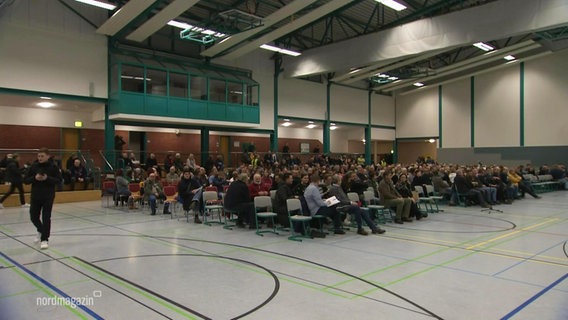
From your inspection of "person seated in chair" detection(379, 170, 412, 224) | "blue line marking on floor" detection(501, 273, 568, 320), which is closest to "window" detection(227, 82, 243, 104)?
"person seated in chair" detection(379, 170, 412, 224)

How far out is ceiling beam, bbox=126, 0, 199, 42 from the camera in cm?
1455

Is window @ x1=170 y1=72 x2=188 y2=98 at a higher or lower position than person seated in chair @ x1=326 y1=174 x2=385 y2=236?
higher

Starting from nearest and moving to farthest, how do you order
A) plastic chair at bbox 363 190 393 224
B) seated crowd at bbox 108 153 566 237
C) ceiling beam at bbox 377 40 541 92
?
1. seated crowd at bbox 108 153 566 237
2. plastic chair at bbox 363 190 393 224
3. ceiling beam at bbox 377 40 541 92

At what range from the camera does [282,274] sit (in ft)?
18.3

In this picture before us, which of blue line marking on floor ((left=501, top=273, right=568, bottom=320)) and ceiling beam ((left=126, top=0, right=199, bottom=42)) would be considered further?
ceiling beam ((left=126, top=0, right=199, bottom=42))

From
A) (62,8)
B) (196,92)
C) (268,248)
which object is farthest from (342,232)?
(62,8)

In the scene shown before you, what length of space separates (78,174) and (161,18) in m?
6.80

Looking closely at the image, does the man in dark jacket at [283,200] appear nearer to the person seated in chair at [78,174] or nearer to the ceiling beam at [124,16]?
the ceiling beam at [124,16]

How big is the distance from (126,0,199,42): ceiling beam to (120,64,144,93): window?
50.6 inches

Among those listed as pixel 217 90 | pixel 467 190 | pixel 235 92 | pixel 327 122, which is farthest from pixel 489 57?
pixel 217 90

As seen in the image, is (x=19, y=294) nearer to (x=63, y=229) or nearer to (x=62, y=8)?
(x=63, y=229)

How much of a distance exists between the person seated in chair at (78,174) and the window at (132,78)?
3.85 m

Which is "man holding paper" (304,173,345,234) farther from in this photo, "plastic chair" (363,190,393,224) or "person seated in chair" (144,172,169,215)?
"person seated in chair" (144,172,169,215)

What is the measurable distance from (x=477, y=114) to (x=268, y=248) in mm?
24859
